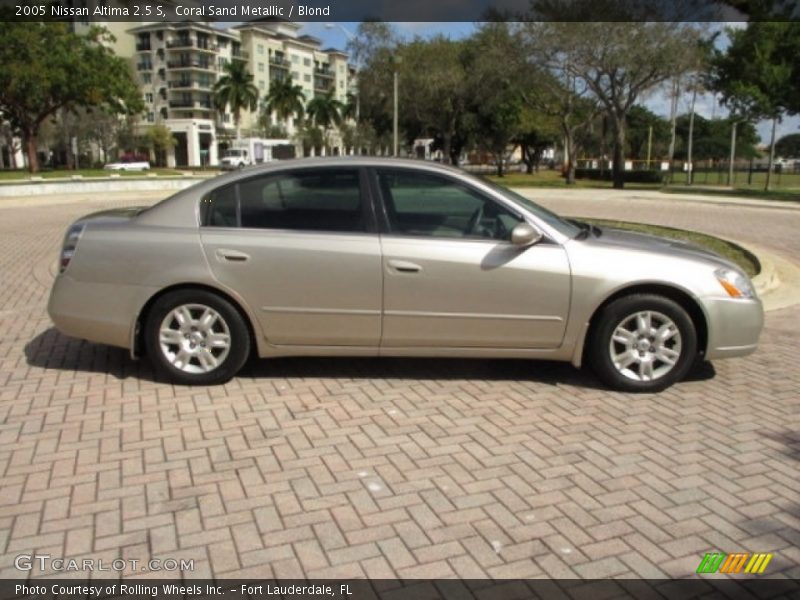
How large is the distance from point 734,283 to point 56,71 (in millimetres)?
40824

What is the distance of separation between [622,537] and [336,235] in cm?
271

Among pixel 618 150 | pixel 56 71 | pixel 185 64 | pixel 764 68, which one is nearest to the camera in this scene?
pixel 764 68

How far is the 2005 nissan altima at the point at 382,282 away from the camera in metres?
4.79

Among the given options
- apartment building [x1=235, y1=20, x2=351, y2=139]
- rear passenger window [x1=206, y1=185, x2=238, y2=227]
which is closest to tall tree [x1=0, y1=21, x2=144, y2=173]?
rear passenger window [x1=206, y1=185, x2=238, y2=227]

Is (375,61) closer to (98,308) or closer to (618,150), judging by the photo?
(618,150)

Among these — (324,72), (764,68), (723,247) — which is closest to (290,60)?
(324,72)

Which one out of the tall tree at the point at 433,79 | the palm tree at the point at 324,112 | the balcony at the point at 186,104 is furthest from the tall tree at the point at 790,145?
the balcony at the point at 186,104

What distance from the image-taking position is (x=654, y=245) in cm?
507

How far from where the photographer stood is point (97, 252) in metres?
4.93

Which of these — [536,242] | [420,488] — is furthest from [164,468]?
[536,242]

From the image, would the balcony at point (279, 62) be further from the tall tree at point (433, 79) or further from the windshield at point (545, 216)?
the windshield at point (545, 216)

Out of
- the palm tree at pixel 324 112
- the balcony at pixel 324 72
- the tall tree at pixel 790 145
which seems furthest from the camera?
the balcony at pixel 324 72

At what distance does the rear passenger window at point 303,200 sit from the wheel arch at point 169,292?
1.70 feet

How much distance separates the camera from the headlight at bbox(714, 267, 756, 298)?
4.88m
